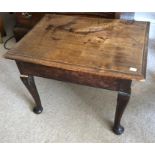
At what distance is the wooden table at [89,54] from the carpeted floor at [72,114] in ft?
0.41

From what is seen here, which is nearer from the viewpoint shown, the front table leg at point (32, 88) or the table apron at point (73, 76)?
the table apron at point (73, 76)

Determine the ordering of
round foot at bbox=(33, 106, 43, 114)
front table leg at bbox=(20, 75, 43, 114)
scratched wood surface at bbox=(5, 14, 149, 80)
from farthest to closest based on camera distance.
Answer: round foot at bbox=(33, 106, 43, 114), front table leg at bbox=(20, 75, 43, 114), scratched wood surface at bbox=(5, 14, 149, 80)

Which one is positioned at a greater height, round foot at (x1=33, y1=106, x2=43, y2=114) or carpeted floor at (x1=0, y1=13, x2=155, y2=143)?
round foot at (x1=33, y1=106, x2=43, y2=114)

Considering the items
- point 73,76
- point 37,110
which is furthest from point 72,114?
point 73,76

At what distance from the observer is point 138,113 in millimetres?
1396

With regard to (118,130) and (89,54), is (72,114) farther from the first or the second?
(89,54)

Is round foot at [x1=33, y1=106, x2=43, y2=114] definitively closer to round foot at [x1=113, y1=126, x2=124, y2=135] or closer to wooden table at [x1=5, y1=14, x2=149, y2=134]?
wooden table at [x1=5, y1=14, x2=149, y2=134]

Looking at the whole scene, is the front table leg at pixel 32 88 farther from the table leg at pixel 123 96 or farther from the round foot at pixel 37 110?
the table leg at pixel 123 96

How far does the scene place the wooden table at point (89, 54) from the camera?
97 cm

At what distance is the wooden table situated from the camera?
971mm

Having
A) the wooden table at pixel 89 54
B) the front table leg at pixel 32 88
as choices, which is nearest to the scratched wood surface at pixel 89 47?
the wooden table at pixel 89 54

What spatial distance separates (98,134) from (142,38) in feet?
2.06

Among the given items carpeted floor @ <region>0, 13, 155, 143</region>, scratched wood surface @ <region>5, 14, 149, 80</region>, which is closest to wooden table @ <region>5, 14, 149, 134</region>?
scratched wood surface @ <region>5, 14, 149, 80</region>

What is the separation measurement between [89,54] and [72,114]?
53cm
